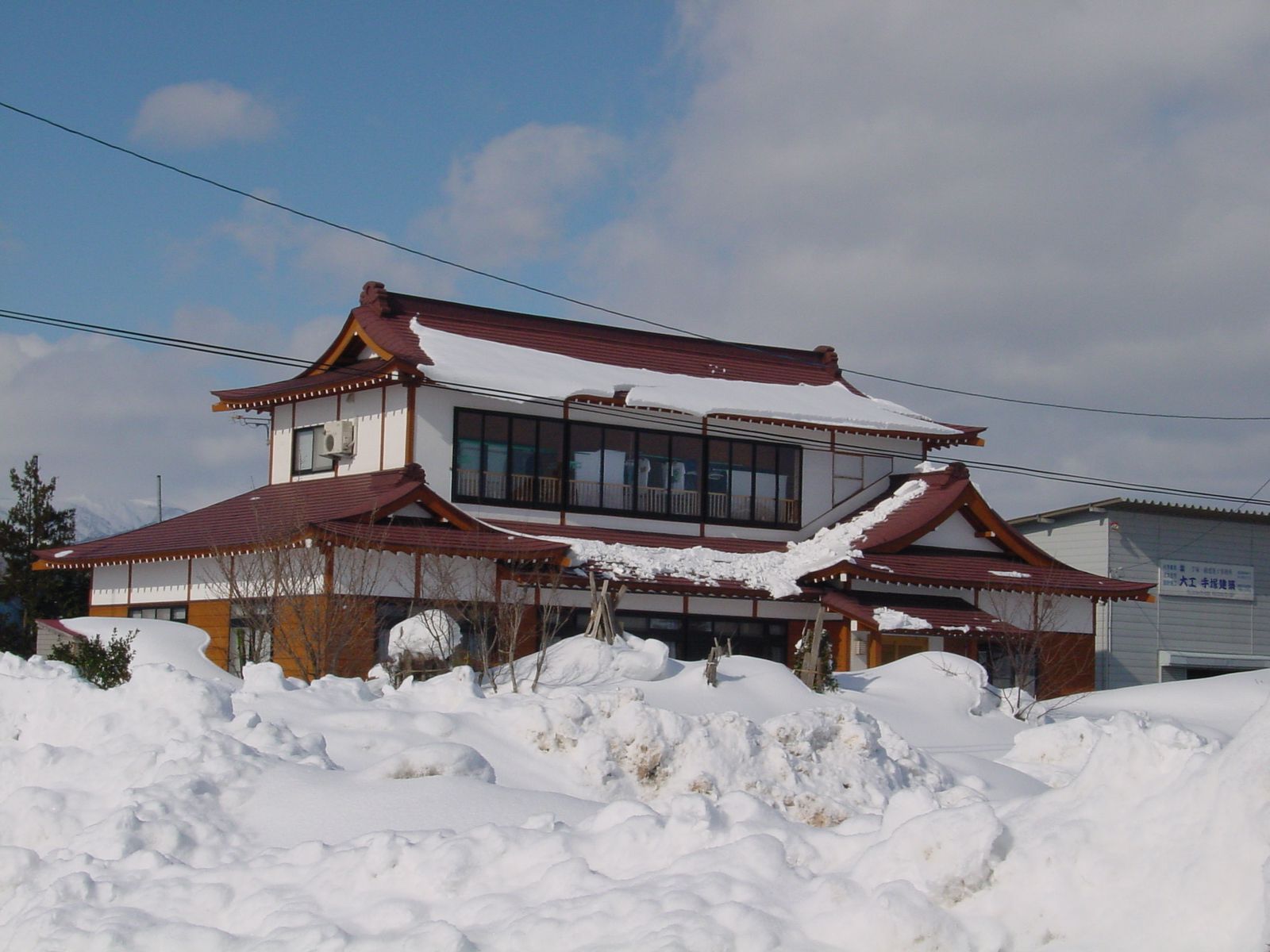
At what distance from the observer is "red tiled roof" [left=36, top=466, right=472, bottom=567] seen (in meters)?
23.9

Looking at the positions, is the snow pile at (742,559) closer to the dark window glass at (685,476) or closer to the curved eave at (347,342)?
the dark window glass at (685,476)

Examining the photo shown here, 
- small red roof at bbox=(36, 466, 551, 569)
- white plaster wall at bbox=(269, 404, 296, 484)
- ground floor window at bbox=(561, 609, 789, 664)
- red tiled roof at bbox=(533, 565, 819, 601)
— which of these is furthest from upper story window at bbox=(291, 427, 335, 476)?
ground floor window at bbox=(561, 609, 789, 664)

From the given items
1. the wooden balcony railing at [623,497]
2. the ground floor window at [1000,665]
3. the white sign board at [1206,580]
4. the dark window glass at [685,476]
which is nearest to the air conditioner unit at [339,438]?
the wooden balcony railing at [623,497]

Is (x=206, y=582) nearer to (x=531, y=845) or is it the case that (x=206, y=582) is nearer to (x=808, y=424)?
(x=808, y=424)

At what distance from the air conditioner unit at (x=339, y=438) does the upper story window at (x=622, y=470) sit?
2.18 meters

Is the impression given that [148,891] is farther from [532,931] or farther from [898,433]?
[898,433]

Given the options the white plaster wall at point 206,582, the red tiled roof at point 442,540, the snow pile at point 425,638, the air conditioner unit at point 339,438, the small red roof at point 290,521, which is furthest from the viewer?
the air conditioner unit at point 339,438

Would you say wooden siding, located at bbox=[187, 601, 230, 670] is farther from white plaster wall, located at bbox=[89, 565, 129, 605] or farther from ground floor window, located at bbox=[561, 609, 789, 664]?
ground floor window, located at bbox=[561, 609, 789, 664]

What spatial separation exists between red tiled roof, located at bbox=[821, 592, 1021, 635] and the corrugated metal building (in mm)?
6662

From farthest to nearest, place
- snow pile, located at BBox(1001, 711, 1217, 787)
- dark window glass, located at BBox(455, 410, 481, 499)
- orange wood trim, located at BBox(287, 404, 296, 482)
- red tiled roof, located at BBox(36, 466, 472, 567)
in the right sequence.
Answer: orange wood trim, located at BBox(287, 404, 296, 482)
dark window glass, located at BBox(455, 410, 481, 499)
red tiled roof, located at BBox(36, 466, 472, 567)
snow pile, located at BBox(1001, 711, 1217, 787)

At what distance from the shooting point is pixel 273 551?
22.2m

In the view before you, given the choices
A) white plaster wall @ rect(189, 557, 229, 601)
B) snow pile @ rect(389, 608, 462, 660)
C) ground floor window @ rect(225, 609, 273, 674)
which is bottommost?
ground floor window @ rect(225, 609, 273, 674)

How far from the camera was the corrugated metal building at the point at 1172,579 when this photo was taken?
3431cm

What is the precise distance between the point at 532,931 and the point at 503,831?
1167mm
